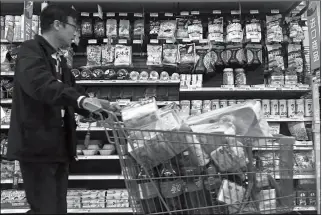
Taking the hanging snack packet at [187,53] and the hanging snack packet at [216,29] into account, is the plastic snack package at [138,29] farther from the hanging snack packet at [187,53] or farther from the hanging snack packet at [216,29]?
the hanging snack packet at [216,29]

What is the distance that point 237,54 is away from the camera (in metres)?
3.98

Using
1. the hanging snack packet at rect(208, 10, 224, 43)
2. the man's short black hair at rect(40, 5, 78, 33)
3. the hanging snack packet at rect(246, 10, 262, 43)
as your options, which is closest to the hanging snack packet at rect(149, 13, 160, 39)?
the hanging snack packet at rect(208, 10, 224, 43)

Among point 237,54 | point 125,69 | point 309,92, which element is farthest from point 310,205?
point 125,69

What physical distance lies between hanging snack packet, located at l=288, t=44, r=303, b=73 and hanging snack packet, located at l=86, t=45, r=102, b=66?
2.01 m

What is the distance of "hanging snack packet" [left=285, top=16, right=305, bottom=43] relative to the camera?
398 centimetres

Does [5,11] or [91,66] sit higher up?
[5,11]

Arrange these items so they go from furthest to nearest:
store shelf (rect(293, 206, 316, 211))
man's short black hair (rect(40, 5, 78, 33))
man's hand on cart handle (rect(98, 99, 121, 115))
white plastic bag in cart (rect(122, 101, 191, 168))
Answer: store shelf (rect(293, 206, 316, 211)) → man's short black hair (rect(40, 5, 78, 33)) → man's hand on cart handle (rect(98, 99, 121, 115)) → white plastic bag in cart (rect(122, 101, 191, 168))

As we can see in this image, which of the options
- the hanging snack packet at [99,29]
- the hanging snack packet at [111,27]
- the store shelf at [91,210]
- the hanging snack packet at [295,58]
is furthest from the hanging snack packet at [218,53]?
the store shelf at [91,210]

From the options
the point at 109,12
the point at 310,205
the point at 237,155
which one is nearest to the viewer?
the point at 237,155

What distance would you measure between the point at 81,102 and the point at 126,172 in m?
0.37

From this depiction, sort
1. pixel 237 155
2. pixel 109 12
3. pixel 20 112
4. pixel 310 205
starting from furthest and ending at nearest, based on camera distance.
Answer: pixel 109 12, pixel 310 205, pixel 20 112, pixel 237 155

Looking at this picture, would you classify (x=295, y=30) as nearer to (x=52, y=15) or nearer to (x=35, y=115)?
(x=52, y=15)

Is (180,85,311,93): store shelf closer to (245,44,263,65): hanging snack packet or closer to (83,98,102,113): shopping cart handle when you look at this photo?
(245,44,263,65): hanging snack packet

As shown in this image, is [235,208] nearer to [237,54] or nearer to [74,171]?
[237,54]
